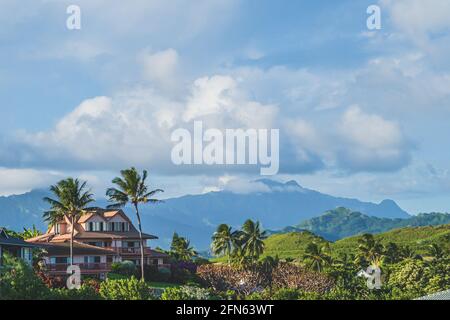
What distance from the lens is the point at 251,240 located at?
10394 cm

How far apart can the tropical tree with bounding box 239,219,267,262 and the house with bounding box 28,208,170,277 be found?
1234 cm

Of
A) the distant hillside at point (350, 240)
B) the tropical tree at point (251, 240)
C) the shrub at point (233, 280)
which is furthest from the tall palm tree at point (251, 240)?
the distant hillside at point (350, 240)

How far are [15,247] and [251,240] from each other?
37783 millimetres

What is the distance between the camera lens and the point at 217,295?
79.5 m

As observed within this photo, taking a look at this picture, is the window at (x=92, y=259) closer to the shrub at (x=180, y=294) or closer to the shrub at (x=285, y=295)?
the shrub at (x=285, y=295)

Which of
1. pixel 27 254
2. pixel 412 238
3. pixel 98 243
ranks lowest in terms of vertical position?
pixel 27 254

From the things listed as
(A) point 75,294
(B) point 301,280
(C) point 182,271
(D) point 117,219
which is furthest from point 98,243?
(A) point 75,294

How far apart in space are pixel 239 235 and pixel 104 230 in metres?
18.6

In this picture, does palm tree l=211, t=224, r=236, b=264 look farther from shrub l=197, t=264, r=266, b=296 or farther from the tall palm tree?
shrub l=197, t=264, r=266, b=296

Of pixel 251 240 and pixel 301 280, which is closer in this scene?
pixel 301 280

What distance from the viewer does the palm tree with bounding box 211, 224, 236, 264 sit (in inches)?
4016

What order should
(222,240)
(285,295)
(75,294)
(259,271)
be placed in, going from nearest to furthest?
→ (75,294) → (285,295) → (259,271) → (222,240)

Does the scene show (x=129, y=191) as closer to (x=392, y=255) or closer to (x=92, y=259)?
(x=92, y=259)
